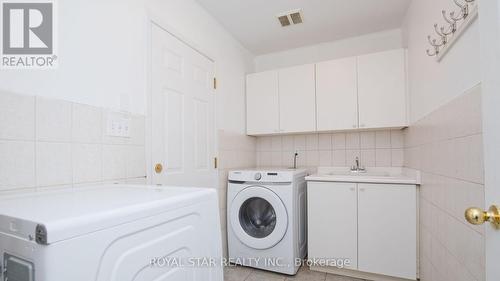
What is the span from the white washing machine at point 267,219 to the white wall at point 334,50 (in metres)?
1.43

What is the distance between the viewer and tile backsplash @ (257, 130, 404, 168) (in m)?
2.54

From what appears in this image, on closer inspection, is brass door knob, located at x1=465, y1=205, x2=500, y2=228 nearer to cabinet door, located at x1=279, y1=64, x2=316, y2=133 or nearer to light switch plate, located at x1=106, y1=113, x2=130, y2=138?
light switch plate, located at x1=106, y1=113, x2=130, y2=138

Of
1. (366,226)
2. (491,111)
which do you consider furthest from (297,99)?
(491,111)

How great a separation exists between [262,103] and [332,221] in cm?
146

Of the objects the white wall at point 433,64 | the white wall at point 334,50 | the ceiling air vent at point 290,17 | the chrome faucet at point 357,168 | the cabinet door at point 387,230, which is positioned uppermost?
the ceiling air vent at point 290,17

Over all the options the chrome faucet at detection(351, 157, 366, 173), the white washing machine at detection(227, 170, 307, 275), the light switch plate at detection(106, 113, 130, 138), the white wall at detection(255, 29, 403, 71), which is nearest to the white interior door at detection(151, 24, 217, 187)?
the light switch plate at detection(106, 113, 130, 138)

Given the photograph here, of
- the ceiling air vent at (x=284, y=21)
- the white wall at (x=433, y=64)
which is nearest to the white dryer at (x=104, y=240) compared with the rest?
the white wall at (x=433, y=64)

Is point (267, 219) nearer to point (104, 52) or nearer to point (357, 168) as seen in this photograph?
point (357, 168)

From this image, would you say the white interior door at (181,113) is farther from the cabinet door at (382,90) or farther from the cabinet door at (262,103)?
the cabinet door at (382,90)

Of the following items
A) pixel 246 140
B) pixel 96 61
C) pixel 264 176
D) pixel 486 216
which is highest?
pixel 96 61

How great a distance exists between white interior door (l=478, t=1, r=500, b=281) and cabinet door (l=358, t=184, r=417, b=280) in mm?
1510

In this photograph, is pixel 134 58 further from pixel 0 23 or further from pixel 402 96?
pixel 402 96

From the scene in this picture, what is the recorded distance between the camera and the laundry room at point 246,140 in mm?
625

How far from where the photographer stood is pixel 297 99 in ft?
8.64
